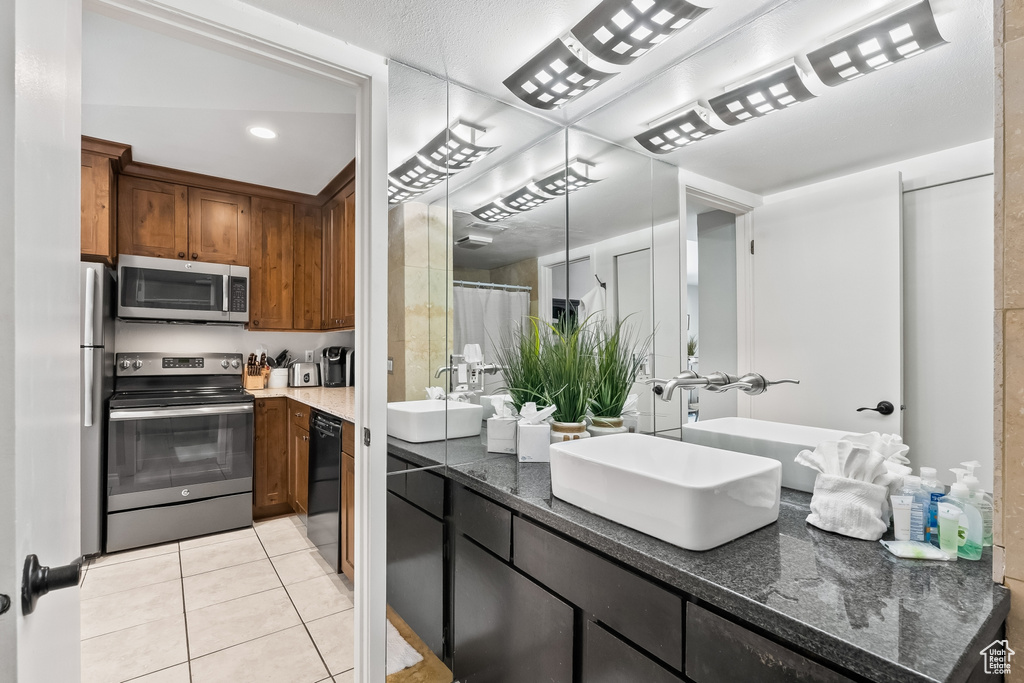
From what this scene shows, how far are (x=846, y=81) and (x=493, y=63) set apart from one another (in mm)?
1077

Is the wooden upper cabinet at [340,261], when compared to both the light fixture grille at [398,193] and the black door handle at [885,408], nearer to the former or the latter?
the light fixture grille at [398,193]

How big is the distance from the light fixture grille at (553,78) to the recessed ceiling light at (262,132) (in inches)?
63.5

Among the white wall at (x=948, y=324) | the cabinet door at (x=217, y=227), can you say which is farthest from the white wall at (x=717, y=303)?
the cabinet door at (x=217, y=227)

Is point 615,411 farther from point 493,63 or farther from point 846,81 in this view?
point 493,63

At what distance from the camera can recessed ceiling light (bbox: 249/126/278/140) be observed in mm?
2613

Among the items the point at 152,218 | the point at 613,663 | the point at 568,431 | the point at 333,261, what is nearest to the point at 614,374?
the point at 568,431

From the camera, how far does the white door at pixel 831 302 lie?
1.08 meters

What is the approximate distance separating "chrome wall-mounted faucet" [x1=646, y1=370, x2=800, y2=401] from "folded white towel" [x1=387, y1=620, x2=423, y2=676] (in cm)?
127

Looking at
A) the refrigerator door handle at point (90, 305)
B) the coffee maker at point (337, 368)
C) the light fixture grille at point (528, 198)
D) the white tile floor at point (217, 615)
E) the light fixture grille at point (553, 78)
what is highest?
the light fixture grille at point (553, 78)

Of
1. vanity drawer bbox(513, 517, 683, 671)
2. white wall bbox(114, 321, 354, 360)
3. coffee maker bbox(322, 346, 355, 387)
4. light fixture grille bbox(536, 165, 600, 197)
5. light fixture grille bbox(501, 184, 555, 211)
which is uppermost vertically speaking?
light fixture grille bbox(536, 165, 600, 197)

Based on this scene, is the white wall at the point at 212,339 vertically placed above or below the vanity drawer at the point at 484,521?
above

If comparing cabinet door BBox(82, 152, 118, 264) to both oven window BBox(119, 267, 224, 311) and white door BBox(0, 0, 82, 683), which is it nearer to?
oven window BBox(119, 267, 224, 311)

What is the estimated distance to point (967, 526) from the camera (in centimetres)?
90

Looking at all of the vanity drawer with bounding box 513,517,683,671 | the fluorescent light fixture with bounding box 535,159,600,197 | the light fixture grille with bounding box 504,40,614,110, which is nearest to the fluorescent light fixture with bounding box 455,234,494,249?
the fluorescent light fixture with bounding box 535,159,600,197
